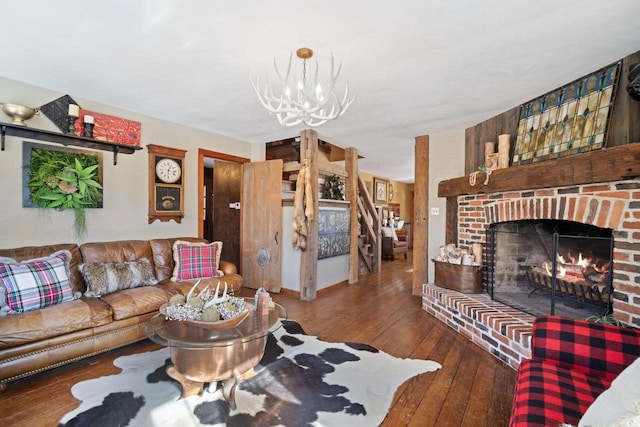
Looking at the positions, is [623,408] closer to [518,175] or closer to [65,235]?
[518,175]

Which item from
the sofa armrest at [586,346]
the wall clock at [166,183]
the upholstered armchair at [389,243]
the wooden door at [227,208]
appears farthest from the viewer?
the upholstered armchair at [389,243]

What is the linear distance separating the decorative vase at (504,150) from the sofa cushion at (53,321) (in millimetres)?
4079

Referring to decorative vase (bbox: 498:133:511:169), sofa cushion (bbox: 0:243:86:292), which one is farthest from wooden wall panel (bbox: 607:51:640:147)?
sofa cushion (bbox: 0:243:86:292)

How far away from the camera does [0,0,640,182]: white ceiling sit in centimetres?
175

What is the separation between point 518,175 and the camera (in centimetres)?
286

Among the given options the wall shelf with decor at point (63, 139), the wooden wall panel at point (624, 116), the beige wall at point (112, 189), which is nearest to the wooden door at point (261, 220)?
the beige wall at point (112, 189)

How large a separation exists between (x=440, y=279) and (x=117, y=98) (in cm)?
424

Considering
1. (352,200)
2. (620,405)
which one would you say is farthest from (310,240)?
(620,405)

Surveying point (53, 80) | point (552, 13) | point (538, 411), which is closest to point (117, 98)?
point (53, 80)

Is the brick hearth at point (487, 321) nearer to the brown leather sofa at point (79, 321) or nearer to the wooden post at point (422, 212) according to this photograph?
the wooden post at point (422, 212)

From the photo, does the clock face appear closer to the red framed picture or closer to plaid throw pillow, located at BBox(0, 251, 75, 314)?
the red framed picture

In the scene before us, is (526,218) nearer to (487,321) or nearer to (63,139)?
(487,321)

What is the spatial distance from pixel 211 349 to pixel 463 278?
2.79m

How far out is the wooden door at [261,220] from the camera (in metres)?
4.51
